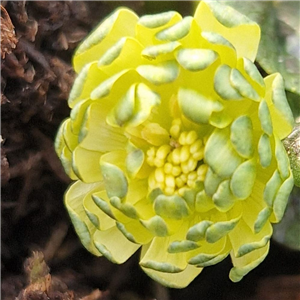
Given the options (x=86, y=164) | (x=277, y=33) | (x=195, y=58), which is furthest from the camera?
(x=277, y=33)

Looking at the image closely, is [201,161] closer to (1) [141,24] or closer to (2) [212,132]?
(2) [212,132]

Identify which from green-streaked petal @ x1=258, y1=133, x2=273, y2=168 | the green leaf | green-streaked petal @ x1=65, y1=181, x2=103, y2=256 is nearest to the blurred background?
the green leaf

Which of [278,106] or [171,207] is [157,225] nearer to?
[171,207]

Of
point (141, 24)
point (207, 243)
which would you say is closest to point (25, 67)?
point (141, 24)

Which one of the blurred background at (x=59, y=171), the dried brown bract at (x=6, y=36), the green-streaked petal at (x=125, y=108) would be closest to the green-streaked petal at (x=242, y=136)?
the green-streaked petal at (x=125, y=108)

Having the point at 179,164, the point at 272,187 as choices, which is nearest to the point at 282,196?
the point at 272,187

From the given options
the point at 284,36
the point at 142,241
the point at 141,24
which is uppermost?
the point at 141,24

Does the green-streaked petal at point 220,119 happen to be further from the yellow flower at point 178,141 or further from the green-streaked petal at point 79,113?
the green-streaked petal at point 79,113
